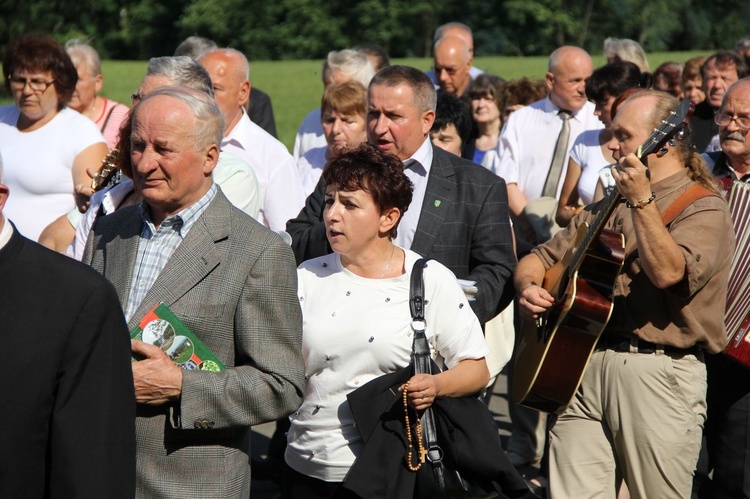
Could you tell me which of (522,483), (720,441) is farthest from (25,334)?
(720,441)

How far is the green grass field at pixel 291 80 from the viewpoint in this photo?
984 inches

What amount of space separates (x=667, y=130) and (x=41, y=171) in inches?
137

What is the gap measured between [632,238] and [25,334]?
2.82 m

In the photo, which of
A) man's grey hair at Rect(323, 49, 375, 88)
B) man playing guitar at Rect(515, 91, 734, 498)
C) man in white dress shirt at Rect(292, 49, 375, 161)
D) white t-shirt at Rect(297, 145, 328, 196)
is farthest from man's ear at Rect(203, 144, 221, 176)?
man's grey hair at Rect(323, 49, 375, 88)

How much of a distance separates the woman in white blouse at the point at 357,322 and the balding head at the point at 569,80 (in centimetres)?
385

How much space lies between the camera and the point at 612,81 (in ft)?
21.6

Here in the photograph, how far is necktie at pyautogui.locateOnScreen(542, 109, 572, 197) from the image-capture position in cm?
719

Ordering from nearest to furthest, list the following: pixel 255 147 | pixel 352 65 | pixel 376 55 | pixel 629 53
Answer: pixel 255 147, pixel 352 65, pixel 629 53, pixel 376 55

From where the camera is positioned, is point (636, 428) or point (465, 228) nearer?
point (636, 428)

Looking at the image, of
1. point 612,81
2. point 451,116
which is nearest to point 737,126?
point 612,81

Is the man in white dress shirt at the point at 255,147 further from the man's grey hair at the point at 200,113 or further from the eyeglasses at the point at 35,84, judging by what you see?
the man's grey hair at the point at 200,113

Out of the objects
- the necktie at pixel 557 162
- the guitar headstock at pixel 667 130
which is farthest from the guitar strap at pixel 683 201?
the necktie at pixel 557 162

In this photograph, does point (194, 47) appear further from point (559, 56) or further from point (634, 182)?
point (634, 182)

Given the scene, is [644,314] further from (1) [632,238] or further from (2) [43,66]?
(2) [43,66]
